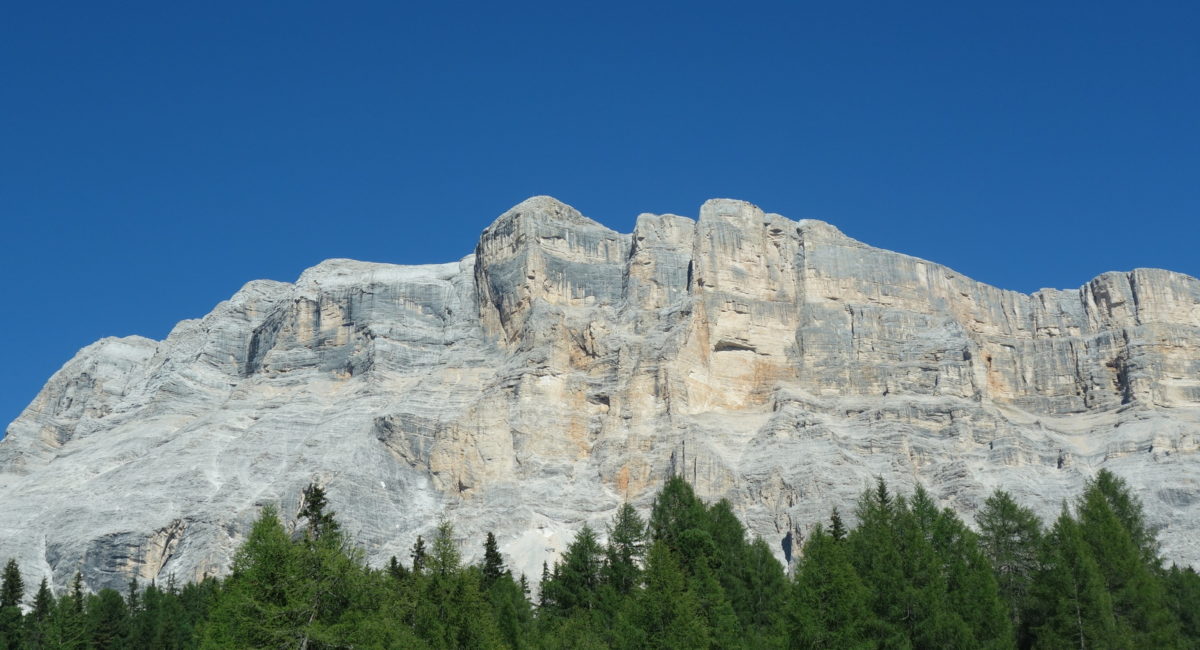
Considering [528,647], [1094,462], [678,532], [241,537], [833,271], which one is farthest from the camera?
[833,271]

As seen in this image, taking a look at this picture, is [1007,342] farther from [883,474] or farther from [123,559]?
[123,559]

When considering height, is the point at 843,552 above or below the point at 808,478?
below

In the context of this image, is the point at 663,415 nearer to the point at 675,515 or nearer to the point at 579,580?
the point at 675,515

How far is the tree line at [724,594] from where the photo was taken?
6166 centimetres

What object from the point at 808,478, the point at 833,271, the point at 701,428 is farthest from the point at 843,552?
the point at 833,271

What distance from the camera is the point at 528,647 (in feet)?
241

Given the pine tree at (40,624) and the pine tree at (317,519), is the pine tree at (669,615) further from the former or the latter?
the pine tree at (40,624)

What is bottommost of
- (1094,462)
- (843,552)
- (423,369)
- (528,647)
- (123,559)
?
(528,647)

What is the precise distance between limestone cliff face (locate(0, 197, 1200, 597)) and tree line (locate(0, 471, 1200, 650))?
195 ft

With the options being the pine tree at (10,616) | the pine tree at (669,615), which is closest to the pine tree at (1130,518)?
the pine tree at (669,615)

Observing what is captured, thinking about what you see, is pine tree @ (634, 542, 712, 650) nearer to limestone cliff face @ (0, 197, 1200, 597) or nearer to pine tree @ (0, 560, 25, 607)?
pine tree @ (0, 560, 25, 607)

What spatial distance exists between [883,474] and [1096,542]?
85.8m

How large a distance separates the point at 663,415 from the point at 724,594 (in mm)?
93886

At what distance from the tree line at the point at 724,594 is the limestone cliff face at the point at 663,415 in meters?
59.4
